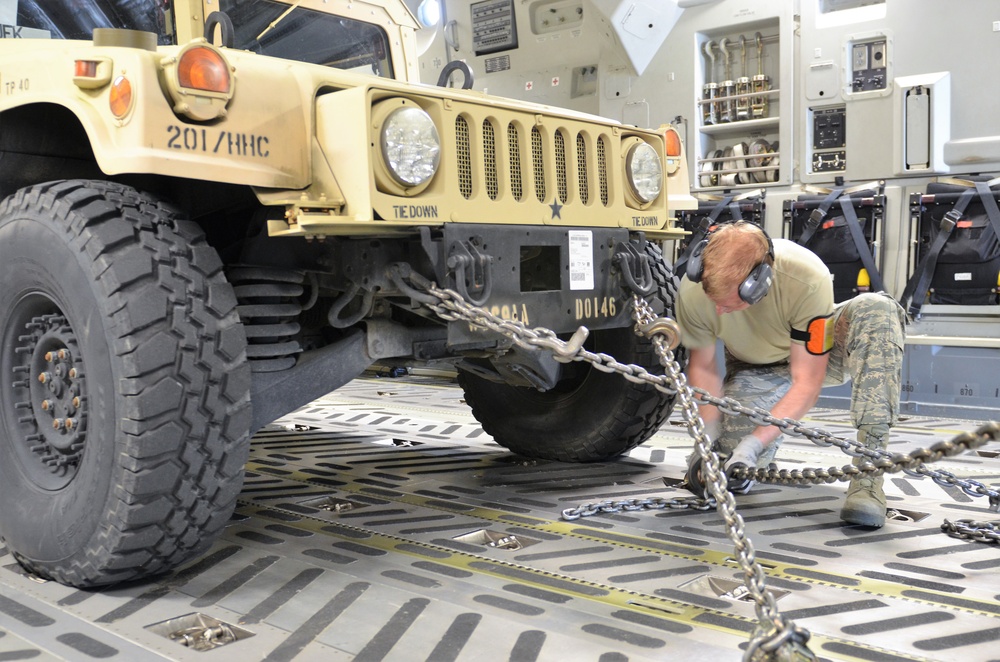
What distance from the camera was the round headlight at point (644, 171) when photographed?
3.50m

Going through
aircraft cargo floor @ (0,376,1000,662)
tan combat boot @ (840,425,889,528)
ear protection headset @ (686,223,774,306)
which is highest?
ear protection headset @ (686,223,774,306)

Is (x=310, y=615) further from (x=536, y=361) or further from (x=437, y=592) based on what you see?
(x=536, y=361)

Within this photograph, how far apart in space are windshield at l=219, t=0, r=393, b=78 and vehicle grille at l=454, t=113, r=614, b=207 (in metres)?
1.19

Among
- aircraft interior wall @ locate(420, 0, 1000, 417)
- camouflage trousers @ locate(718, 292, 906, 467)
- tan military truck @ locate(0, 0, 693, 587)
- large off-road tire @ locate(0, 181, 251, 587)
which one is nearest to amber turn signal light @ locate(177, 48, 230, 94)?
tan military truck @ locate(0, 0, 693, 587)

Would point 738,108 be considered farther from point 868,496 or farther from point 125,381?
point 125,381

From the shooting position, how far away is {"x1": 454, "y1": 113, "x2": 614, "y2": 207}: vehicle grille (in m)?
2.97

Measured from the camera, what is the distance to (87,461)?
8.62 ft

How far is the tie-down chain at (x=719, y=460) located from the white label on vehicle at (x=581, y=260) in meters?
0.22

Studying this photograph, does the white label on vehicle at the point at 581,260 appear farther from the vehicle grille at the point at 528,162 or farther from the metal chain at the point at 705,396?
the metal chain at the point at 705,396

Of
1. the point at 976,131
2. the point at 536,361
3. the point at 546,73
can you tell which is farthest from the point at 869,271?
the point at 536,361

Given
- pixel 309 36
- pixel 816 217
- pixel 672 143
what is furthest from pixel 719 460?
pixel 816 217

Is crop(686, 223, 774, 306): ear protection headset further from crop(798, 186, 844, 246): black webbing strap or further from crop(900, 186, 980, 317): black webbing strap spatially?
crop(798, 186, 844, 246): black webbing strap

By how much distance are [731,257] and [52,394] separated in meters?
2.15

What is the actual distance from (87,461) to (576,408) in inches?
84.4
